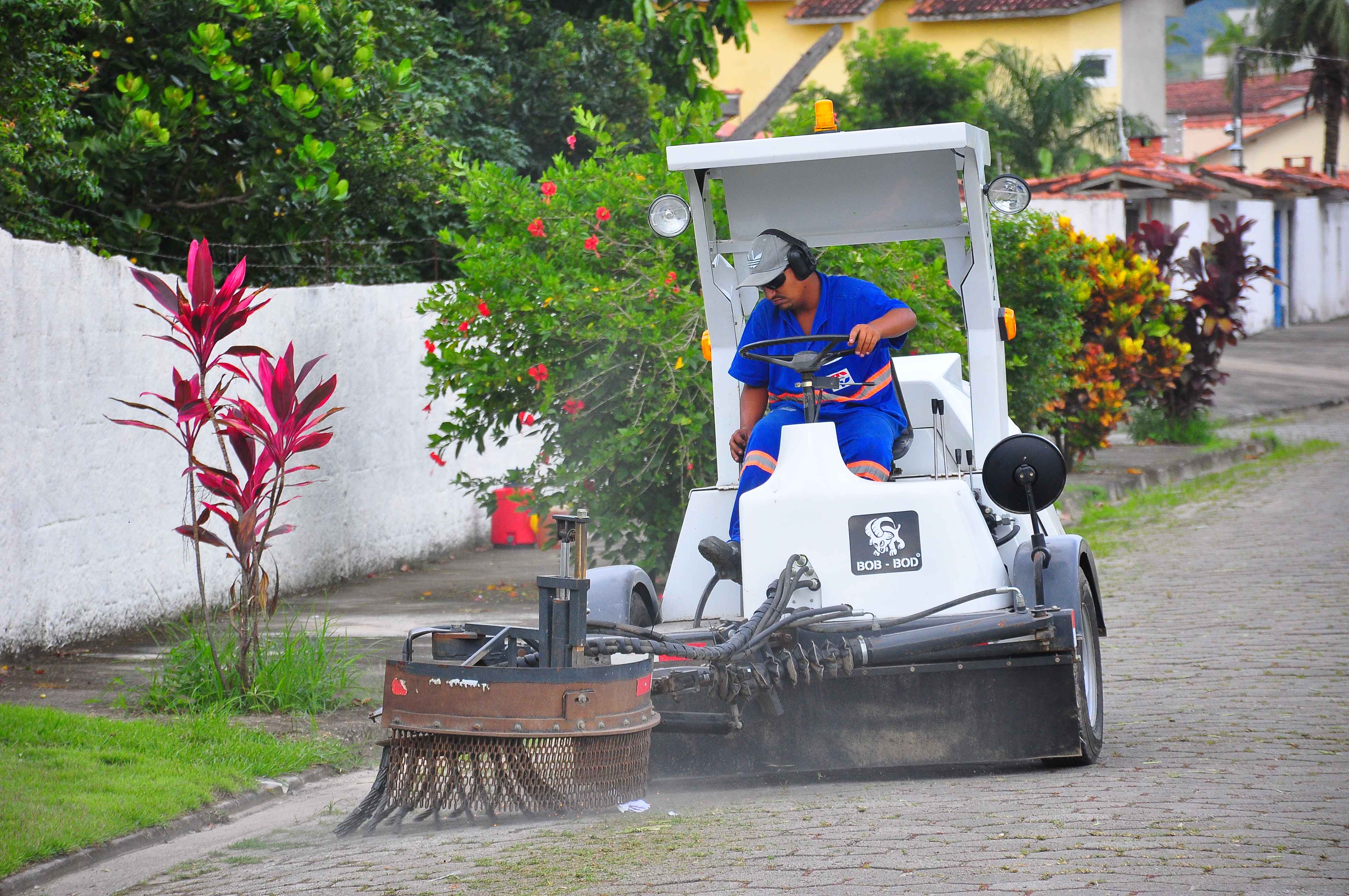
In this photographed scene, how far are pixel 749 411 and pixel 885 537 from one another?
1.12 metres

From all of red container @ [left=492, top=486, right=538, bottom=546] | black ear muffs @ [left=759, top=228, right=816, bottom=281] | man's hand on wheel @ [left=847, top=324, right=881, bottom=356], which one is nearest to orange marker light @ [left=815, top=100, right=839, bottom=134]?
black ear muffs @ [left=759, top=228, right=816, bottom=281]

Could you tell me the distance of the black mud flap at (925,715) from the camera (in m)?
5.86

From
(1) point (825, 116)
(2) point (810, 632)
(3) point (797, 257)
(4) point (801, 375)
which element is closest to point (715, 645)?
(2) point (810, 632)

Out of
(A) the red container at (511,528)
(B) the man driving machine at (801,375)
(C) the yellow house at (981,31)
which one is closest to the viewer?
(B) the man driving machine at (801,375)

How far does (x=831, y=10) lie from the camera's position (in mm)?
39969

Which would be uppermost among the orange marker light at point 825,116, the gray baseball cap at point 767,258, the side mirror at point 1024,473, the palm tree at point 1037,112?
the palm tree at point 1037,112

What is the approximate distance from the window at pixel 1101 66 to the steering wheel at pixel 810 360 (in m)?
34.9

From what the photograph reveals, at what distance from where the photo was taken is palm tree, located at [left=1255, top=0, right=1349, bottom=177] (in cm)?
4541

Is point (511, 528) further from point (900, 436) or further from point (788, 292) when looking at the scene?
point (788, 292)

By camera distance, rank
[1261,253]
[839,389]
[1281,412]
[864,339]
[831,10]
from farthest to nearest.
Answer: [831,10] < [1261,253] < [1281,412] < [839,389] < [864,339]

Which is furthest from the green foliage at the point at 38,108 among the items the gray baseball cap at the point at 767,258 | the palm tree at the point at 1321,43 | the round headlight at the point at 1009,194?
the palm tree at the point at 1321,43

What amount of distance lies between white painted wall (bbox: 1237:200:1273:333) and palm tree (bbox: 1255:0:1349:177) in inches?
446

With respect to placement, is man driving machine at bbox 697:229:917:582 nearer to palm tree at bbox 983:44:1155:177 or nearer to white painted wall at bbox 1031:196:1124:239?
white painted wall at bbox 1031:196:1124:239

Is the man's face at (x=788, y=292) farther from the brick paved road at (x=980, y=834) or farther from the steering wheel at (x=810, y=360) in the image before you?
the brick paved road at (x=980, y=834)
